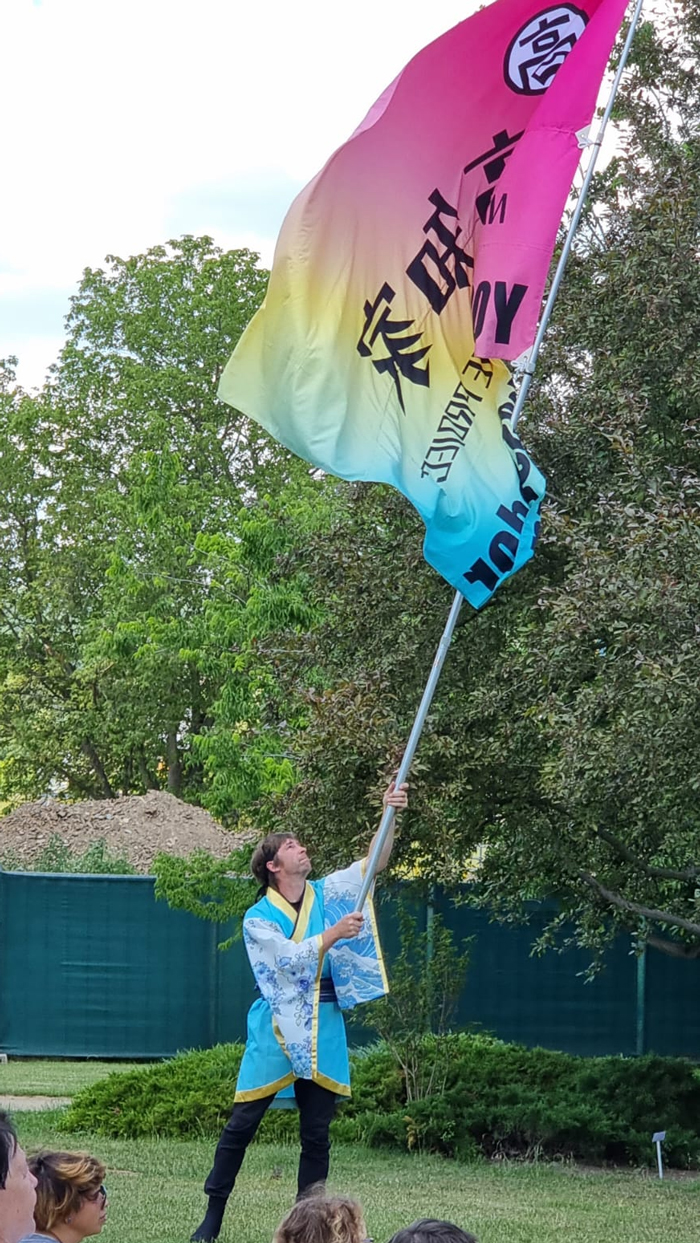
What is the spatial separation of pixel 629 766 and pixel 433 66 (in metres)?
3.67

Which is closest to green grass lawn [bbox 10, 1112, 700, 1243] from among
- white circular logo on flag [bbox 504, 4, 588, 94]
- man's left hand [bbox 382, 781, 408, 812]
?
man's left hand [bbox 382, 781, 408, 812]

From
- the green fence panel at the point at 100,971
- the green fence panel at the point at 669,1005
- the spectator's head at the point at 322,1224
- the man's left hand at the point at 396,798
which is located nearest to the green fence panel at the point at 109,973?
the green fence panel at the point at 100,971

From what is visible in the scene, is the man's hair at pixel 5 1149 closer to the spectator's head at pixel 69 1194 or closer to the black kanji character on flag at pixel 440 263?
the spectator's head at pixel 69 1194

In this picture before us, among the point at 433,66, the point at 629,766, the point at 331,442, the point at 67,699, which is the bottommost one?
the point at 629,766

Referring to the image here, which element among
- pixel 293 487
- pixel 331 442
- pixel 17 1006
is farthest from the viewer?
pixel 293 487

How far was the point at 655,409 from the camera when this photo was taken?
34.1 feet

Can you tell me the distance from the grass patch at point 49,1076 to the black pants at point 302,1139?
27.4ft

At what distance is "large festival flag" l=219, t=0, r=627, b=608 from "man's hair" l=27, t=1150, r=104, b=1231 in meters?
3.68

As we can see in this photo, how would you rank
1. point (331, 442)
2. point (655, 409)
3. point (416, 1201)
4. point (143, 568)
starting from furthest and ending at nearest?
point (143, 568) < point (655, 409) < point (416, 1201) < point (331, 442)

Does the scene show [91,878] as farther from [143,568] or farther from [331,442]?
[143,568]

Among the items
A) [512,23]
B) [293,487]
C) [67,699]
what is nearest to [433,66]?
[512,23]

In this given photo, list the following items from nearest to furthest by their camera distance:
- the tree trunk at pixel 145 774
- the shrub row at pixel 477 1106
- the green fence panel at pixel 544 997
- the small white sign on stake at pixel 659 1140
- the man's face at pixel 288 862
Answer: the man's face at pixel 288 862 → the small white sign on stake at pixel 659 1140 → the shrub row at pixel 477 1106 → the green fence panel at pixel 544 997 → the tree trunk at pixel 145 774

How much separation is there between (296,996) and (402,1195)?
2.55 m

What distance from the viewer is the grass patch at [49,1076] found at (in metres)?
16.3
